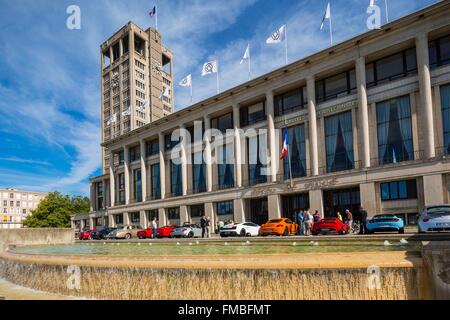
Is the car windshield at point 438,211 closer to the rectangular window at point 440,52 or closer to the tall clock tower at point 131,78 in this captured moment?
the rectangular window at point 440,52

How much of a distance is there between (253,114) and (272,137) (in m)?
5.46

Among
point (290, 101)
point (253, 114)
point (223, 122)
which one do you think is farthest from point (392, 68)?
point (223, 122)

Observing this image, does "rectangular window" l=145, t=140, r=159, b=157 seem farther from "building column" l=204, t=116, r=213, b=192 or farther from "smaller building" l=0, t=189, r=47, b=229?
"smaller building" l=0, t=189, r=47, b=229

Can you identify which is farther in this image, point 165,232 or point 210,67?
point 210,67

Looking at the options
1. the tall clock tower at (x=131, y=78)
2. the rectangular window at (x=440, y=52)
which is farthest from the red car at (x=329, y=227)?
the tall clock tower at (x=131, y=78)

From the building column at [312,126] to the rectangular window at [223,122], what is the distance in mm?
12707

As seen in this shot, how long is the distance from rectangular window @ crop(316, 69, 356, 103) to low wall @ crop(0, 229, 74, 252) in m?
26.4

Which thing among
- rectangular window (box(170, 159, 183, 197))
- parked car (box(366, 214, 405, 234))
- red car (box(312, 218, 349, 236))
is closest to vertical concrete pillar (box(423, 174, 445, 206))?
red car (box(312, 218, 349, 236))

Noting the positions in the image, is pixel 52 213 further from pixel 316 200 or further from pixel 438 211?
pixel 438 211

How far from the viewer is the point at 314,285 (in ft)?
22.4

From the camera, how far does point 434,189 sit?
2944 centimetres

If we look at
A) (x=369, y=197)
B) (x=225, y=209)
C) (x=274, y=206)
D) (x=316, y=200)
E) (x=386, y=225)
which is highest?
(x=369, y=197)

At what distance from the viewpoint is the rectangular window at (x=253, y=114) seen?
45069mm
